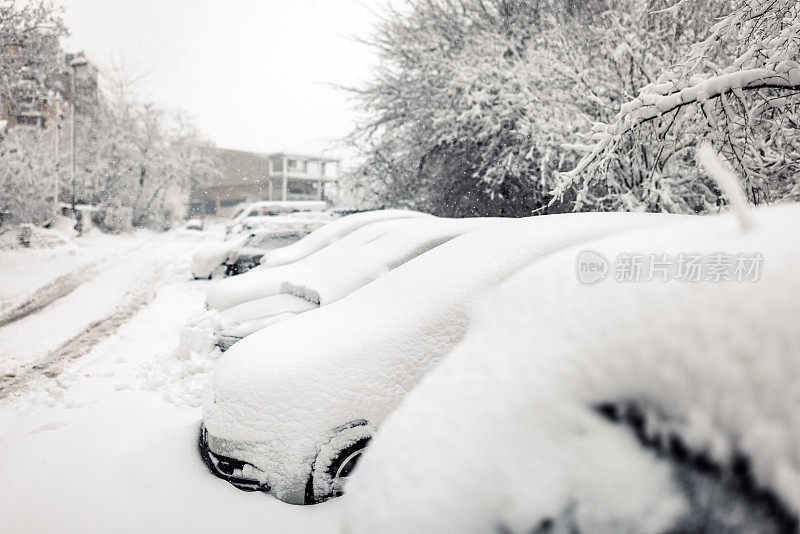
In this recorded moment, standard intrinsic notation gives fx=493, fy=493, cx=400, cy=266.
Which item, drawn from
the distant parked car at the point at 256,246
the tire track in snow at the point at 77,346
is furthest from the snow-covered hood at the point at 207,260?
the tire track in snow at the point at 77,346

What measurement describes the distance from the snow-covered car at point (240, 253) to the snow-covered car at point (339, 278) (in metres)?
5.47

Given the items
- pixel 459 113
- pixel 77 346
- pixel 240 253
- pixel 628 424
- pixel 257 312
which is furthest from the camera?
pixel 459 113

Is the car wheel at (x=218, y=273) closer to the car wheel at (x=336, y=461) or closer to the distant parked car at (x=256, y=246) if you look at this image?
the distant parked car at (x=256, y=246)

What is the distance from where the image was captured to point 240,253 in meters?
10.6

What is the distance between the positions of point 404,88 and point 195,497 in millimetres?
12008

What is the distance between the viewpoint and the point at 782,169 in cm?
474

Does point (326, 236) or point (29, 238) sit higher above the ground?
point (326, 236)

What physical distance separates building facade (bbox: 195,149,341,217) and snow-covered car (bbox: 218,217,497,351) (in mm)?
56797

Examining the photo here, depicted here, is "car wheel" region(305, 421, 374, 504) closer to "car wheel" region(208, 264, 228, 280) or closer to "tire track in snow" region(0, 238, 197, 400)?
"tire track in snow" region(0, 238, 197, 400)

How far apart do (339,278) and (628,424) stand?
147 inches

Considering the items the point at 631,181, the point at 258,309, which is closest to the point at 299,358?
the point at 258,309

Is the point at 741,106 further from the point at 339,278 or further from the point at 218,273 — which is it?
the point at 218,273

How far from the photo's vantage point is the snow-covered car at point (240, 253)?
10.5m

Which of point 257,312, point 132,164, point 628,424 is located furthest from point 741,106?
point 132,164
